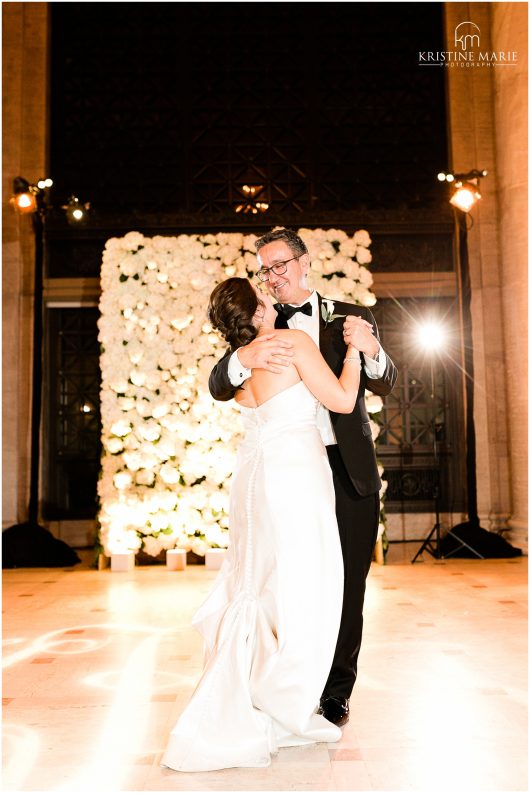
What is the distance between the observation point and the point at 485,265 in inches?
357

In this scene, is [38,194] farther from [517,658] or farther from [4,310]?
[517,658]

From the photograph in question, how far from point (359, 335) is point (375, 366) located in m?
0.32

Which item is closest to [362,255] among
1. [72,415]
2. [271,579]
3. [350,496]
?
[72,415]

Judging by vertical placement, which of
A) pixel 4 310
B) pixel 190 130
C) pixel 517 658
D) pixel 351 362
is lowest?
pixel 517 658

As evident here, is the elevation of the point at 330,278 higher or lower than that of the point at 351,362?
higher

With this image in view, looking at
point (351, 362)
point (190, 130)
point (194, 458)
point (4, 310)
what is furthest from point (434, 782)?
point (190, 130)

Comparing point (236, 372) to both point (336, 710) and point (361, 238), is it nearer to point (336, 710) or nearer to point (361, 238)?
point (336, 710)

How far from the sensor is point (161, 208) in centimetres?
944

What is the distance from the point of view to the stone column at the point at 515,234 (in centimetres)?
830

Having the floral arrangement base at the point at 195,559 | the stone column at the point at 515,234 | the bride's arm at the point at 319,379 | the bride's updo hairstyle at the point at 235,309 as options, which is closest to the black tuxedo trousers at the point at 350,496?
the bride's updo hairstyle at the point at 235,309

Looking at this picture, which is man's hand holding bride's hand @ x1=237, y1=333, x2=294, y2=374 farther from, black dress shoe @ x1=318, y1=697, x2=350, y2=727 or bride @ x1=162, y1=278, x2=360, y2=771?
black dress shoe @ x1=318, y1=697, x2=350, y2=727

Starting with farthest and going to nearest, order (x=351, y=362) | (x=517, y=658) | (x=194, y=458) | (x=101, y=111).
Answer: (x=101, y=111) → (x=194, y=458) → (x=517, y=658) → (x=351, y=362)

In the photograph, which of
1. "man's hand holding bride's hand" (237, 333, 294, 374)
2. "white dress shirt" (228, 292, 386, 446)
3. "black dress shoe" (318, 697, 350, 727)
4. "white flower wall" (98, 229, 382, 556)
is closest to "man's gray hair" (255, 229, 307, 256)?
"white dress shirt" (228, 292, 386, 446)

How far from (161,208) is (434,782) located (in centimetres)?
816
